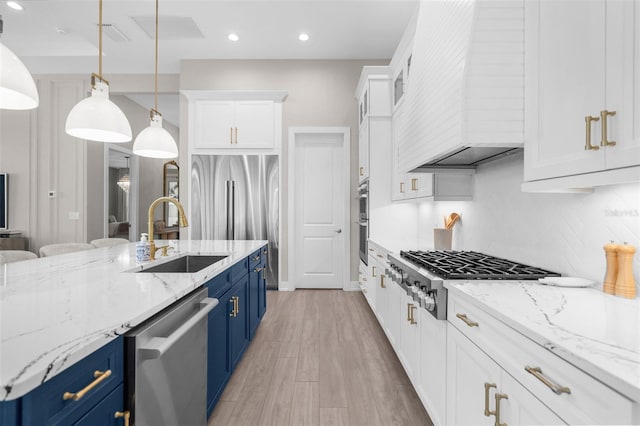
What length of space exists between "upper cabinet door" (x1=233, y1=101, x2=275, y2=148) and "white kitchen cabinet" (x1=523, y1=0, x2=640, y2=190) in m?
3.83

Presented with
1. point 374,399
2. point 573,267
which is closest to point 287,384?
point 374,399

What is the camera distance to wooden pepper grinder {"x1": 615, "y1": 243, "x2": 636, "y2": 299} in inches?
47.0

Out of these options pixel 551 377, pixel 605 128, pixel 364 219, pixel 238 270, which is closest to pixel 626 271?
pixel 605 128

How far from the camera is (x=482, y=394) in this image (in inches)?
46.5

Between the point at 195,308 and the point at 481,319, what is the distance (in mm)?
1210

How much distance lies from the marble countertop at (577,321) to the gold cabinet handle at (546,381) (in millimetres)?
84

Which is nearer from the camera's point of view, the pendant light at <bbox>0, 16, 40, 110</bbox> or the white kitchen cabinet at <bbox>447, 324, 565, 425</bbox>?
the white kitchen cabinet at <bbox>447, 324, 565, 425</bbox>

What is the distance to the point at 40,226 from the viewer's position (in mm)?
5312

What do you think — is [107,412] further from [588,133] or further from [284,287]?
[284,287]

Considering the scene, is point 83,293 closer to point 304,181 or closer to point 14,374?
point 14,374

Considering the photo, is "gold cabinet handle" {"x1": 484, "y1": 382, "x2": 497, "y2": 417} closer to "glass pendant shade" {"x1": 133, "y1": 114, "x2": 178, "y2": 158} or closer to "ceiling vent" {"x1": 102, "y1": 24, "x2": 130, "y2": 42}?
"glass pendant shade" {"x1": 133, "y1": 114, "x2": 178, "y2": 158}

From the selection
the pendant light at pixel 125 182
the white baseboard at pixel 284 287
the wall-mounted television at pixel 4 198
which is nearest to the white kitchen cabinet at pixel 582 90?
the white baseboard at pixel 284 287

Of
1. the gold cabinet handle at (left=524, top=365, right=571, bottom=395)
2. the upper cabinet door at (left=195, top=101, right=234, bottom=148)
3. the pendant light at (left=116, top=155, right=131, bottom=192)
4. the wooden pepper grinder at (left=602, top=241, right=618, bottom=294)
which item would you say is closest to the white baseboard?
the upper cabinet door at (left=195, top=101, right=234, bottom=148)

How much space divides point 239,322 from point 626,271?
2187mm
